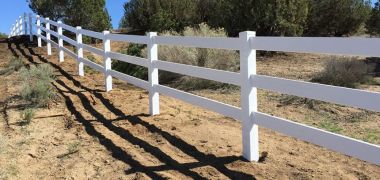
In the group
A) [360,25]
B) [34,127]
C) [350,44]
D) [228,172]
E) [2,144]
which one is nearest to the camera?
[350,44]

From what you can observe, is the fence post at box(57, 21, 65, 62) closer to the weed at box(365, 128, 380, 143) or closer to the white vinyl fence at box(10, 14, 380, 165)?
the white vinyl fence at box(10, 14, 380, 165)

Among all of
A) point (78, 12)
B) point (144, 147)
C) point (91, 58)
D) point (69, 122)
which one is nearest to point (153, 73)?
point (69, 122)

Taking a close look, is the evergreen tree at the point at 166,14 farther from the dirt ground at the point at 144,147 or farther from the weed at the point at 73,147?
the weed at the point at 73,147

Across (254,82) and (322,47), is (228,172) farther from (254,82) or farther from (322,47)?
(322,47)

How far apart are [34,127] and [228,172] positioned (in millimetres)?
3998

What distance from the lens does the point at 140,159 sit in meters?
6.43

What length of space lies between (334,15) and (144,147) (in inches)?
505

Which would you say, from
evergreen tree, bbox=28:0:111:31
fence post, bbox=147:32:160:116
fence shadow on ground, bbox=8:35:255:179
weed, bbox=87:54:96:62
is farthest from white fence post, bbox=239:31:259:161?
evergreen tree, bbox=28:0:111:31

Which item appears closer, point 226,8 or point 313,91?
point 313,91

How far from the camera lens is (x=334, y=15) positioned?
59.0 feet

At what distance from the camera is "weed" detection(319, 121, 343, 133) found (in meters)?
7.47

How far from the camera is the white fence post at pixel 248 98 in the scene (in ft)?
19.0

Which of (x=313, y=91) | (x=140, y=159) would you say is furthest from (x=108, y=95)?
(x=313, y=91)

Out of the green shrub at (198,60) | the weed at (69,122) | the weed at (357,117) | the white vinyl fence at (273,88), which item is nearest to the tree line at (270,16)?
the green shrub at (198,60)
